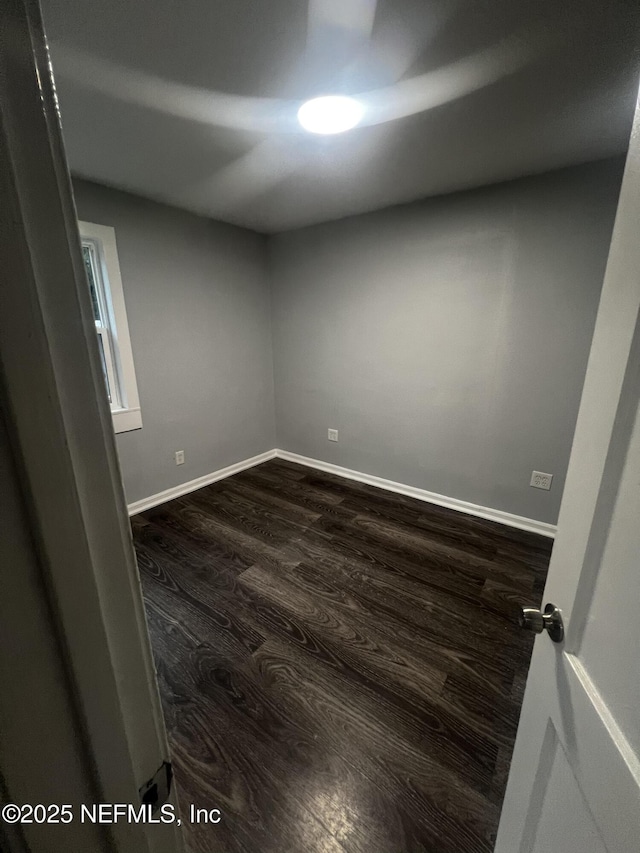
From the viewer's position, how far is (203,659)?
1446mm

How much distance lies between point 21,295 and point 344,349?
9.17 feet

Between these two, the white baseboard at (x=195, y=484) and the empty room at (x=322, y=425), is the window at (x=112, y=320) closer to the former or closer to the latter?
the empty room at (x=322, y=425)

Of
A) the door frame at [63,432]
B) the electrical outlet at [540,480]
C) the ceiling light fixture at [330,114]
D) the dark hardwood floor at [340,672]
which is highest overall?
the ceiling light fixture at [330,114]

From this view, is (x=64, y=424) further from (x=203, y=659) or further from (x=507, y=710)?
(x=507, y=710)

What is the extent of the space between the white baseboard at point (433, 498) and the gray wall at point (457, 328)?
0.19 ft

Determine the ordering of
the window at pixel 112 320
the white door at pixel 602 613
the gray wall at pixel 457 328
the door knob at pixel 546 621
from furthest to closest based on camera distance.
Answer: the window at pixel 112 320 < the gray wall at pixel 457 328 < the door knob at pixel 546 621 < the white door at pixel 602 613

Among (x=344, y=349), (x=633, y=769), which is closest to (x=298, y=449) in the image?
(x=344, y=349)

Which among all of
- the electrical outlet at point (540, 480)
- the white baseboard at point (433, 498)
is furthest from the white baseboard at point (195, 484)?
the electrical outlet at point (540, 480)

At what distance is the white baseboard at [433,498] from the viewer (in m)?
2.37

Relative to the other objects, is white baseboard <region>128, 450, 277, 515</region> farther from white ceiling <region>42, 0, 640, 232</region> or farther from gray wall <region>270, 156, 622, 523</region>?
white ceiling <region>42, 0, 640, 232</region>

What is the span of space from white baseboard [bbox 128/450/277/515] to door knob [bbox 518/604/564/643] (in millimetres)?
2631

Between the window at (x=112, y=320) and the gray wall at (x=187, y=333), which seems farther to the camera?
the gray wall at (x=187, y=333)

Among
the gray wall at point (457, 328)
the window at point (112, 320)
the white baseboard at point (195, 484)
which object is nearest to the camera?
the gray wall at point (457, 328)

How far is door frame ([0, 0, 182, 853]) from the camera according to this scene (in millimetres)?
255
